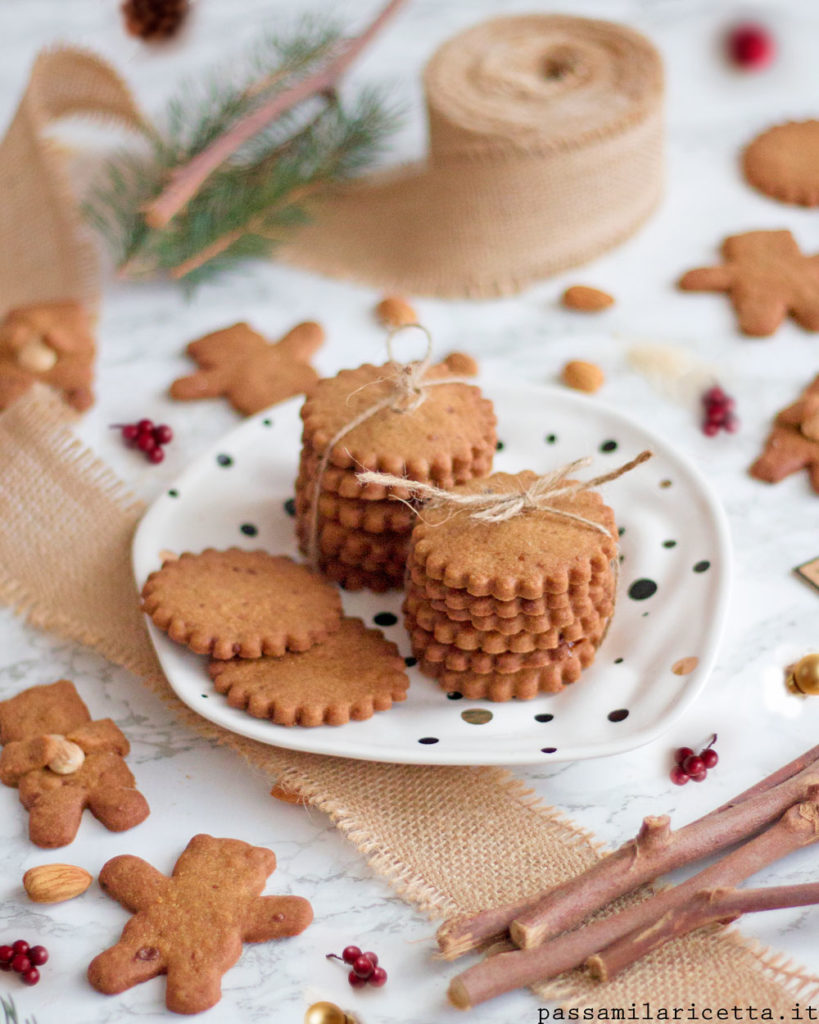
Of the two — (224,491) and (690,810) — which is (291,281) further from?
(690,810)

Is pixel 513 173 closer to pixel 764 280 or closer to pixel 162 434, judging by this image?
pixel 764 280

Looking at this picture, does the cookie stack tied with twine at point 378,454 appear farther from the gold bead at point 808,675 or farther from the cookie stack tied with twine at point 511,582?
the gold bead at point 808,675

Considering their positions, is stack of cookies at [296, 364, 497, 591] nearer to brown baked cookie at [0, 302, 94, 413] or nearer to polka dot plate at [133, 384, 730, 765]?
polka dot plate at [133, 384, 730, 765]

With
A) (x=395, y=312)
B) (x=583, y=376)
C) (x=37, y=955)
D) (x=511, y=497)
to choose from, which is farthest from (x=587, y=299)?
(x=37, y=955)

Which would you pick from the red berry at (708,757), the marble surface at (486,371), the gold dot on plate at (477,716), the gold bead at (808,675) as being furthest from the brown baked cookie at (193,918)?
the gold bead at (808,675)

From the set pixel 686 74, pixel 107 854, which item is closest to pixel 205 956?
pixel 107 854
